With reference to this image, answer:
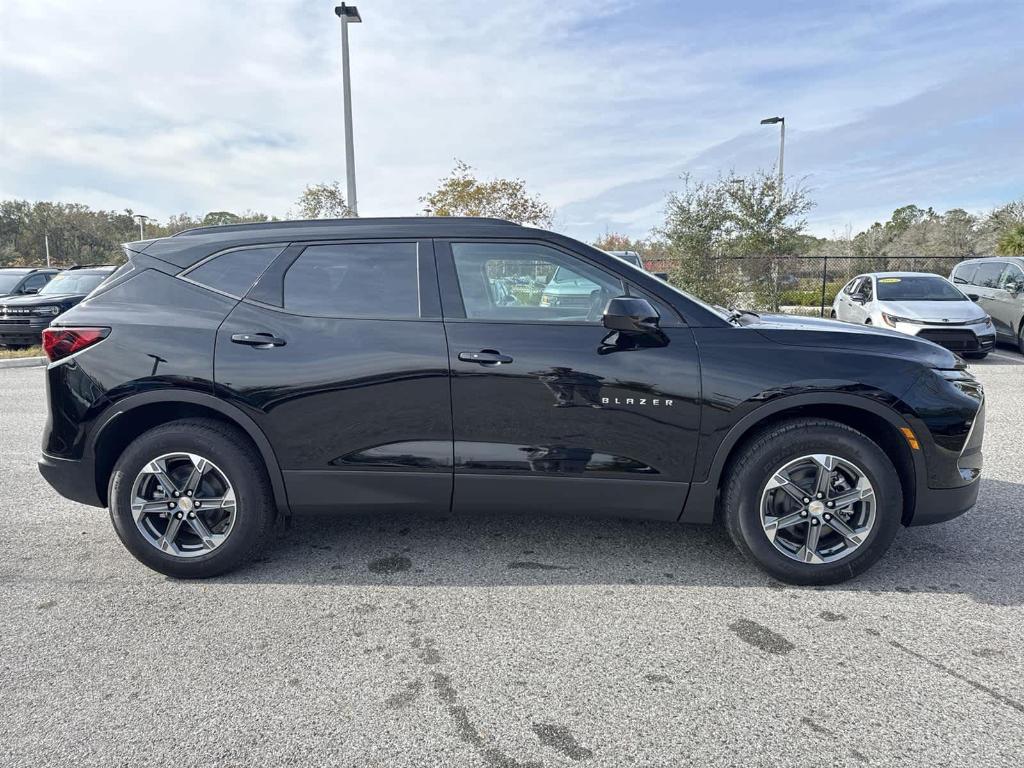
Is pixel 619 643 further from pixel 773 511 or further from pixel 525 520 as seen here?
pixel 525 520

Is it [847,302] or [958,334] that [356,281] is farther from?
[847,302]

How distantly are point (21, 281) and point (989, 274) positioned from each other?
811 inches

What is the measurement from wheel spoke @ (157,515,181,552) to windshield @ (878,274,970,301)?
39.0 feet

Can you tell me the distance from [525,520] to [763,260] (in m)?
14.8

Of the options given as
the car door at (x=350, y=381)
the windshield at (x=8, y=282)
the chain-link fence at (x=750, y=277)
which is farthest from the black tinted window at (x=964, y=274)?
the windshield at (x=8, y=282)

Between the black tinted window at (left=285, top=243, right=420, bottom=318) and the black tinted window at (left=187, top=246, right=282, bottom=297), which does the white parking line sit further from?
the black tinted window at (left=187, top=246, right=282, bottom=297)

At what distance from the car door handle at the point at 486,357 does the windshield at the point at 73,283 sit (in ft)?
44.4

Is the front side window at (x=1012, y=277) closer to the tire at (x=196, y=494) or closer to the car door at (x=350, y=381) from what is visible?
the car door at (x=350, y=381)

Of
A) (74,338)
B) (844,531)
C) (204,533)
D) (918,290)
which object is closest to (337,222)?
(74,338)

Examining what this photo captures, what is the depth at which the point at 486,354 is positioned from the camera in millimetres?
3184

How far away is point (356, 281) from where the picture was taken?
11.1 feet

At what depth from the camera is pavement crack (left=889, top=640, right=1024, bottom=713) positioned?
2.31 meters

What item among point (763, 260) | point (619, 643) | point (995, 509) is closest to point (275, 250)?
point (619, 643)

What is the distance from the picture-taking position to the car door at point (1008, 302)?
11586mm
